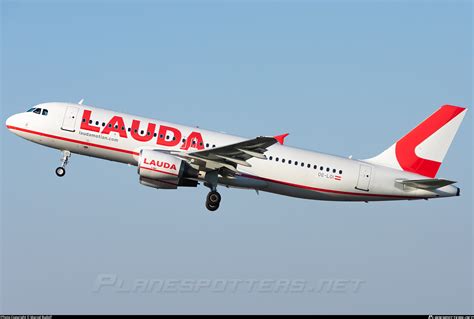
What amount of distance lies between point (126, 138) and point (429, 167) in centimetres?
1829

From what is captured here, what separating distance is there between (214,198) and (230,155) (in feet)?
9.28

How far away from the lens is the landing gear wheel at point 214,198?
47.1 metres

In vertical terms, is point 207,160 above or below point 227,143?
below

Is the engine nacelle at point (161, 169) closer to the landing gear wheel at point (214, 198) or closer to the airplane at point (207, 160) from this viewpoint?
the airplane at point (207, 160)

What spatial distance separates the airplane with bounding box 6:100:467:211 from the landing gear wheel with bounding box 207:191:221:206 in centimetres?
1

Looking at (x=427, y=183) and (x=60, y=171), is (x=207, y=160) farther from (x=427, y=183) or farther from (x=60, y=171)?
(x=427, y=183)

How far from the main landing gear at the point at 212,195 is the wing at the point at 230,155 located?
459 millimetres

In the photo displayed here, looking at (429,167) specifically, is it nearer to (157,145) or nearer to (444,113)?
(444,113)

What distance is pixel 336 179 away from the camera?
48.4 m

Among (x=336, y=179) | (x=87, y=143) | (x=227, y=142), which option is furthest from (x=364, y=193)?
(x=87, y=143)

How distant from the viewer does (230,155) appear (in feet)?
151

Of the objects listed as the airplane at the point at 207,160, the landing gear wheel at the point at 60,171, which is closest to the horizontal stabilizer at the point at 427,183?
the airplane at the point at 207,160

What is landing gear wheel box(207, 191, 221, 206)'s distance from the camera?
154 ft

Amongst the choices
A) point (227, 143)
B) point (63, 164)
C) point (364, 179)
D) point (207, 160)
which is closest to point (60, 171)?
point (63, 164)
